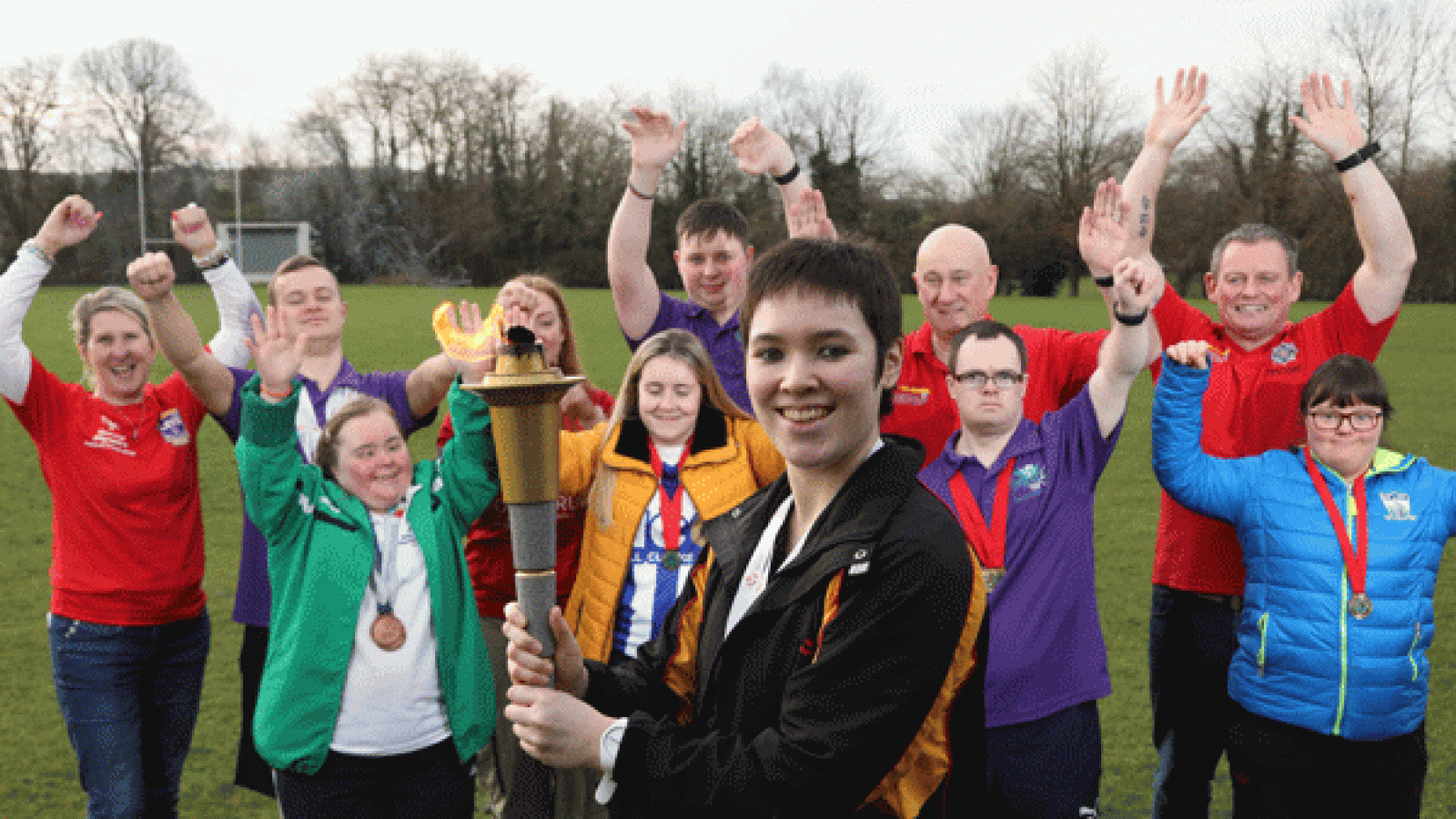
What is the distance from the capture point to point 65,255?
51.9 meters

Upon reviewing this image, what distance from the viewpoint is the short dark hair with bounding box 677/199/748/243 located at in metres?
4.37

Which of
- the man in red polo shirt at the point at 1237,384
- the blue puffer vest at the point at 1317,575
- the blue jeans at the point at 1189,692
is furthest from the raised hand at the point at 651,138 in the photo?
the blue jeans at the point at 1189,692

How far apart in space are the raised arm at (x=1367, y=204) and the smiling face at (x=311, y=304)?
3662 mm

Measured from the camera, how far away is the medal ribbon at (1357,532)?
Answer: 3.31 metres

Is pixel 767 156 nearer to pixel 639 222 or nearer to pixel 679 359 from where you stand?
pixel 639 222

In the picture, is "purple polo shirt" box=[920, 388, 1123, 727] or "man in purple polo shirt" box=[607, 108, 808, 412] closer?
"purple polo shirt" box=[920, 388, 1123, 727]

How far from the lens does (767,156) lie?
4223mm

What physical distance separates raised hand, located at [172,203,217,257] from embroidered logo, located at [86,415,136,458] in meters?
0.83

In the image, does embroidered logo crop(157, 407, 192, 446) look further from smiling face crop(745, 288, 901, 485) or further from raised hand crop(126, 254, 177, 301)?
smiling face crop(745, 288, 901, 485)

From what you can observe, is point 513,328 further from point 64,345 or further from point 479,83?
point 479,83

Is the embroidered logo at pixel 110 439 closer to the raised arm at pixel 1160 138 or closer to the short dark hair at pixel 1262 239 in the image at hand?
the raised arm at pixel 1160 138

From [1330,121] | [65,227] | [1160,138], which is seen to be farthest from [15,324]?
[1330,121]

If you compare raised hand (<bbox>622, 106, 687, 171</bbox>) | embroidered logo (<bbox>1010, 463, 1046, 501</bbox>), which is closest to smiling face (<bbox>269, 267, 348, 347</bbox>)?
raised hand (<bbox>622, 106, 687, 171</bbox>)

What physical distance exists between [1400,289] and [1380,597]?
1256mm
